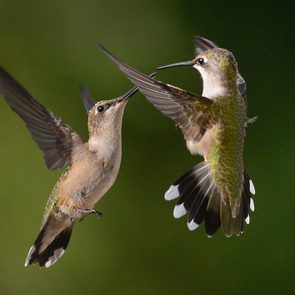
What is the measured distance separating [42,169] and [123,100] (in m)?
2.04

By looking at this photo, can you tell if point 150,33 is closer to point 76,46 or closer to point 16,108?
point 76,46

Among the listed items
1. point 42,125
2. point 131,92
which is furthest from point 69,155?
point 131,92

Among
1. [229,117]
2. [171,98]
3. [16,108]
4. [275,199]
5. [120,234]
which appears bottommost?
[275,199]

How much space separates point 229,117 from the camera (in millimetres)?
1287

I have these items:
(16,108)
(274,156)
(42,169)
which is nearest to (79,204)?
(16,108)

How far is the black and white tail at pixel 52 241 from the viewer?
1.45 meters

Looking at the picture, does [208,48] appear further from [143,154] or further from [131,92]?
[143,154]

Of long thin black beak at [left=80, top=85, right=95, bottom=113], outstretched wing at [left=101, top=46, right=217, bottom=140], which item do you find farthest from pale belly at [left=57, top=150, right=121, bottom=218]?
long thin black beak at [left=80, top=85, right=95, bottom=113]

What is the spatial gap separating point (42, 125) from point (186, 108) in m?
0.28

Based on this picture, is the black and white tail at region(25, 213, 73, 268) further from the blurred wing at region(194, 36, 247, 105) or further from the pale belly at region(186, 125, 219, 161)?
the blurred wing at region(194, 36, 247, 105)

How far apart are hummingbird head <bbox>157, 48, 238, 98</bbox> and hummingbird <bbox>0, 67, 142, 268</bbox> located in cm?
13

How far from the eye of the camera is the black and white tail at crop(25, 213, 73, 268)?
1445 mm

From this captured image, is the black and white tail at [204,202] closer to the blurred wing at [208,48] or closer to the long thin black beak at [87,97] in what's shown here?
the blurred wing at [208,48]

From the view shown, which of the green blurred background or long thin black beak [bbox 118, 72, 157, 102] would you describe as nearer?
long thin black beak [bbox 118, 72, 157, 102]
